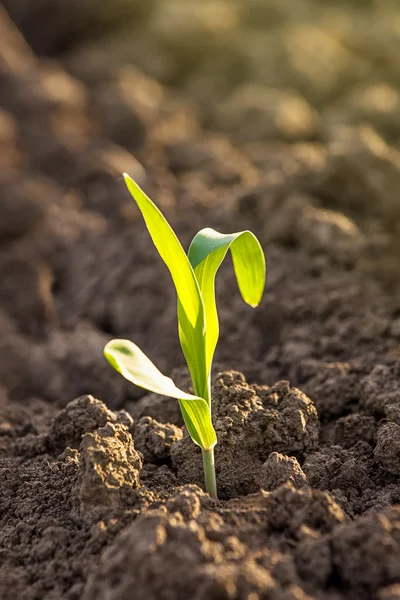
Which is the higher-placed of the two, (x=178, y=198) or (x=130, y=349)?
(x=130, y=349)

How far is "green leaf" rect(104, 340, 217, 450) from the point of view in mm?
1061

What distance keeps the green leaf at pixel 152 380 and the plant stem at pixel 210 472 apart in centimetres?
3

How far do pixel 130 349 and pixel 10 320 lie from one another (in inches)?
76.1

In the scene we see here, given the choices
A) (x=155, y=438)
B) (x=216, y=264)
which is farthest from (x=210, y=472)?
(x=216, y=264)

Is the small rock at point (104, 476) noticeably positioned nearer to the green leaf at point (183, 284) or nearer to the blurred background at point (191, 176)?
the green leaf at point (183, 284)

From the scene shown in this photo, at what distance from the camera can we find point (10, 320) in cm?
294

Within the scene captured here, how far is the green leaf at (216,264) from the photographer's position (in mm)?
1247

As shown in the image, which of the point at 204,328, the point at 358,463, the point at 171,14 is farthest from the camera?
the point at 171,14

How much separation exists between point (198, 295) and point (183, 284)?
33 millimetres

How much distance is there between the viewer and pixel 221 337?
2.30m

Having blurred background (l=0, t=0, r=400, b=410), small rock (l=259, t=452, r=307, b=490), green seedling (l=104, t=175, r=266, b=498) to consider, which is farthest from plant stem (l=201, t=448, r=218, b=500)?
blurred background (l=0, t=0, r=400, b=410)

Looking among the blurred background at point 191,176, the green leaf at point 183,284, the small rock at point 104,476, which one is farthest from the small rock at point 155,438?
the blurred background at point 191,176

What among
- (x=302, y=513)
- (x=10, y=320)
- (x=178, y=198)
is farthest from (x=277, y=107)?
(x=302, y=513)

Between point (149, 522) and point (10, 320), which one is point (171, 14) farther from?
point (149, 522)
